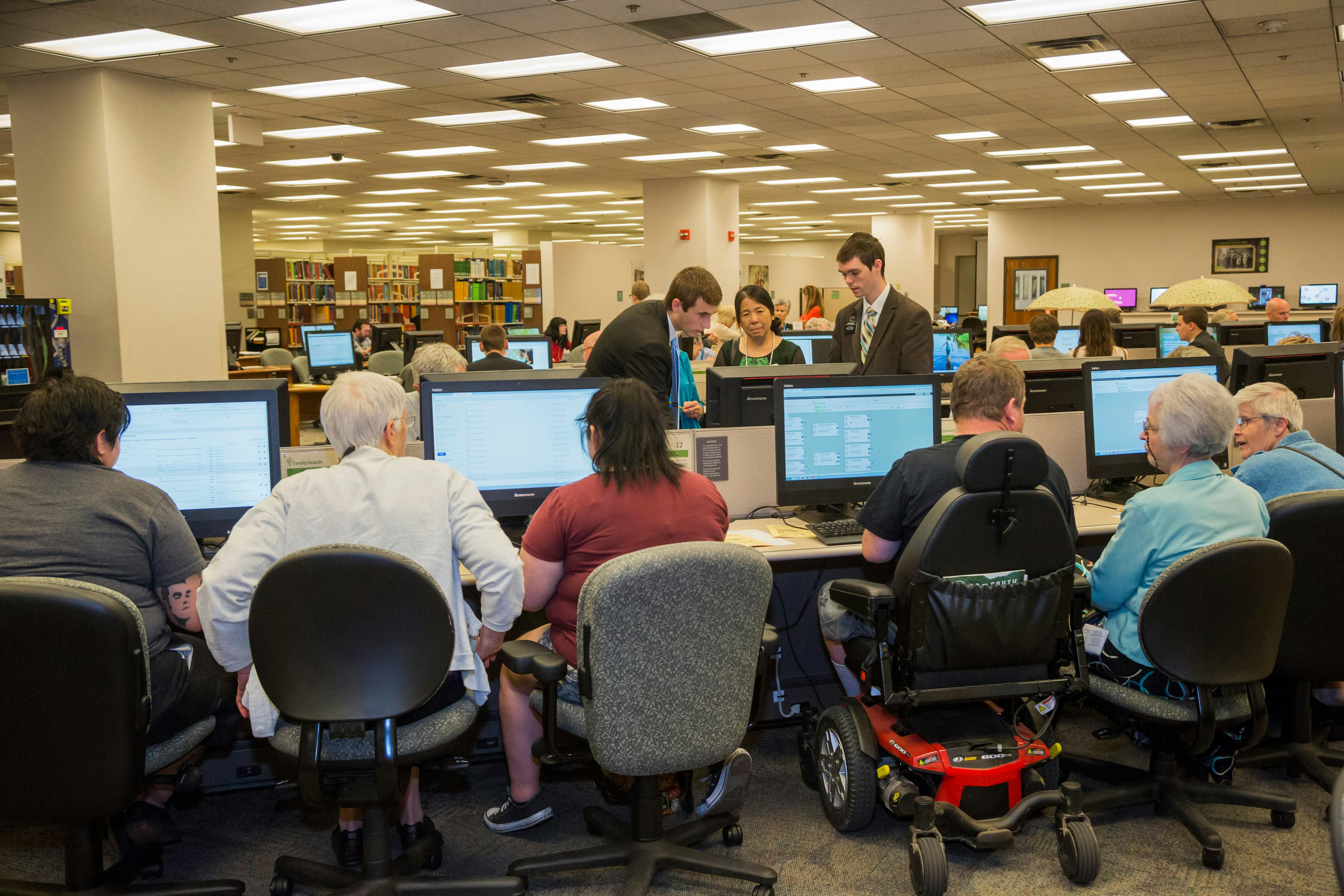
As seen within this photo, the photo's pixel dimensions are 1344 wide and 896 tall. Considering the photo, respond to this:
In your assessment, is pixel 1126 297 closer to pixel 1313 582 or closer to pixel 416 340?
pixel 416 340

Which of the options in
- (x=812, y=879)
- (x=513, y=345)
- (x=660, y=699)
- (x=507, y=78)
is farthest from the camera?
(x=513, y=345)

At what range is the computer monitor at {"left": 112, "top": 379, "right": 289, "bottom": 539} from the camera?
9.29 ft

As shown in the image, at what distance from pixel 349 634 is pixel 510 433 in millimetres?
1148

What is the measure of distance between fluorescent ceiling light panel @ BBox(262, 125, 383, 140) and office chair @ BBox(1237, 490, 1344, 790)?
7729mm

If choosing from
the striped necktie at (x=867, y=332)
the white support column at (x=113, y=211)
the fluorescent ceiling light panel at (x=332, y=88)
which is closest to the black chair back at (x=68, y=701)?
the striped necktie at (x=867, y=332)

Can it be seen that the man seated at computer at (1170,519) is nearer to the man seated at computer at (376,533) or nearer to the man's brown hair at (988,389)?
the man's brown hair at (988,389)

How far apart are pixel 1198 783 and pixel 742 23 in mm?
4338

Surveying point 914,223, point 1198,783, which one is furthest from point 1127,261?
point 1198,783

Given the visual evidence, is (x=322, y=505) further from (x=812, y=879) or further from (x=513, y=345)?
(x=513, y=345)

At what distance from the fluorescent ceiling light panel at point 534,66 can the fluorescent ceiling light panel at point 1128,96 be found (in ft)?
12.1

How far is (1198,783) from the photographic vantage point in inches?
105

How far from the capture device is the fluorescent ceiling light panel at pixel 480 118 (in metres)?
7.99

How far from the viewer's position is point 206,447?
286 cm

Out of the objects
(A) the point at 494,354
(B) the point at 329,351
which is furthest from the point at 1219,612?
(B) the point at 329,351
